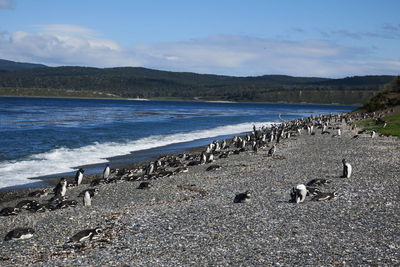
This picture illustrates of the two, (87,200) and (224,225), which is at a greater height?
(224,225)

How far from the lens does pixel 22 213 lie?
676 inches

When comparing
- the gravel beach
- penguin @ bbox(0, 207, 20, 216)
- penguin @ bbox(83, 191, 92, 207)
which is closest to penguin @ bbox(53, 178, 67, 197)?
the gravel beach

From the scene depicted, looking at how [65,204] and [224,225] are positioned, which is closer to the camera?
[224,225]

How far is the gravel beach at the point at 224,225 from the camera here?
10523 millimetres

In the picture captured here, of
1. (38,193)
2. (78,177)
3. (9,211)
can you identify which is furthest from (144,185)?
(9,211)

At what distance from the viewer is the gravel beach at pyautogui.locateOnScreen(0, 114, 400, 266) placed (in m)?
10.5

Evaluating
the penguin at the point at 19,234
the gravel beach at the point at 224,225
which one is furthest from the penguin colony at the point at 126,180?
the gravel beach at the point at 224,225

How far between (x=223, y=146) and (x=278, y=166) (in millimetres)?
13898

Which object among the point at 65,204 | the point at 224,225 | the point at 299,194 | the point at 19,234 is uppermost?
the point at 299,194

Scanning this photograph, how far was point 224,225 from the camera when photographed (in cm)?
1302

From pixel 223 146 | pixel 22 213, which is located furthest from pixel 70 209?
pixel 223 146

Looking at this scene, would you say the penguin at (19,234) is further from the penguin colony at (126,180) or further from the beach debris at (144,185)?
the beach debris at (144,185)

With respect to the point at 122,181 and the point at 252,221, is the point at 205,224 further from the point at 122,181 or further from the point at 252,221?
the point at 122,181

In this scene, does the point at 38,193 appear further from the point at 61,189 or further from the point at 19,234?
the point at 19,234
